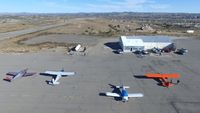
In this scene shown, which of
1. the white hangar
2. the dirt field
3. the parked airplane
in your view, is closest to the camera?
the dirt field

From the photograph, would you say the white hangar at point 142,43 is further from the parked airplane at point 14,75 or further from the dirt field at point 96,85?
the parked airplane at point 14,75

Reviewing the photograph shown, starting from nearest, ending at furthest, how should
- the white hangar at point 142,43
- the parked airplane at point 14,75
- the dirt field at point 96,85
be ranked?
the dirt field at point 96,85, the parked airplane at point 14,75, the white hangar at point 142,43

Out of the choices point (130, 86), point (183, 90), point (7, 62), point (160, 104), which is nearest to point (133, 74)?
point (130, 86)

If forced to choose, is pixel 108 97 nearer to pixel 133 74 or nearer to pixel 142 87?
pixel 142 87

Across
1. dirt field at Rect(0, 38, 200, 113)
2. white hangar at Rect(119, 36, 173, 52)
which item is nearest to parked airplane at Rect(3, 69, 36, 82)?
dirt field at Rect(0, 38, 200, 113)

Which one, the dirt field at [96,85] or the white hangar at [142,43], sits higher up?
the white hangar at [142,43]

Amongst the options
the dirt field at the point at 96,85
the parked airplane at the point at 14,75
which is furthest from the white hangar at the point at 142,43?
the parked airplane at the point at 14,75

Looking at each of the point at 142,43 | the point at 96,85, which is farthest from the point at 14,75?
the point at 142,43

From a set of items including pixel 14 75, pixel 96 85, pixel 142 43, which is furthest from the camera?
pixel 142 43

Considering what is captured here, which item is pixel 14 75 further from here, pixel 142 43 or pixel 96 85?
pixel 142 43

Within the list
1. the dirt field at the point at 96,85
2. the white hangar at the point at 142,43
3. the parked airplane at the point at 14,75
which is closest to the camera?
the dirt field at the point at 96,85

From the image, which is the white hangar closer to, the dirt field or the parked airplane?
the dirt field
